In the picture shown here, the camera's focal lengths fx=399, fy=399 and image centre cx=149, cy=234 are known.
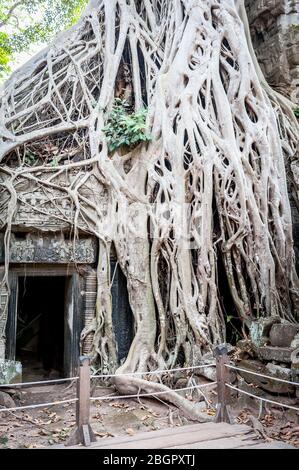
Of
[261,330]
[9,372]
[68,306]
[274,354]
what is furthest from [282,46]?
[9,372]

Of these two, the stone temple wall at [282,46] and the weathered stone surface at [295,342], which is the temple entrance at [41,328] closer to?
the weathered stone surface at [295,342]

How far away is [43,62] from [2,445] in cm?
496

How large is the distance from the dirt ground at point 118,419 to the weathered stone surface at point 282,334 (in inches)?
21.5

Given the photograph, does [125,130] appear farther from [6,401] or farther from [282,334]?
[6,401]

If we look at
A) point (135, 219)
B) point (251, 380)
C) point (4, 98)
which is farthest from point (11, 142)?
point (251, 380)

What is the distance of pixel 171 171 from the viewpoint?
469 centimetres

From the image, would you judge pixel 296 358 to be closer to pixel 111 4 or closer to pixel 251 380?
pixel 251 380

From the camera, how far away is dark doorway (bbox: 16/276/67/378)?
6.93m

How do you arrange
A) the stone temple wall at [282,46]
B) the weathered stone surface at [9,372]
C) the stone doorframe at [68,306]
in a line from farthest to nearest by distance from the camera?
the stone temple wall at [282,46] < the stone doorframe at [68,306] < the weathered stone surface at [9,372]

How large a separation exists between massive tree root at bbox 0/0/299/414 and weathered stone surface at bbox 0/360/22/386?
2.88ft

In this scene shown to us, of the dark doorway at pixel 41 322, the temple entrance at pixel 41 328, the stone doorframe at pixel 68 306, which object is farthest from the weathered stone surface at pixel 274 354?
the dark doorway at pixel 41 322

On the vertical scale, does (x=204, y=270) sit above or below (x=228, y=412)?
above

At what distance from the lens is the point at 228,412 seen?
275 cm

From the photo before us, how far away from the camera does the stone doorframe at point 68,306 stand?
15.5ft
